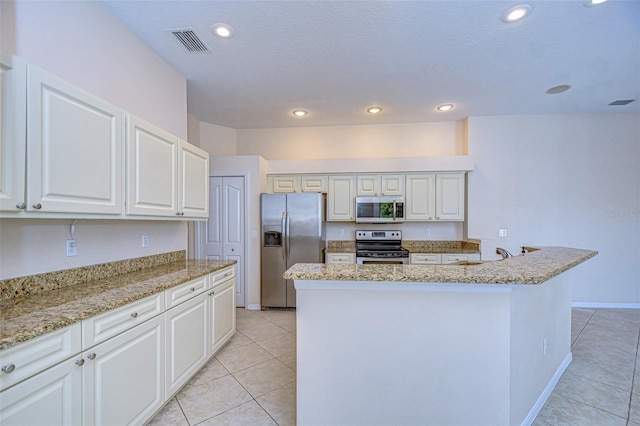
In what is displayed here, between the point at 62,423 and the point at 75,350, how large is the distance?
30cm

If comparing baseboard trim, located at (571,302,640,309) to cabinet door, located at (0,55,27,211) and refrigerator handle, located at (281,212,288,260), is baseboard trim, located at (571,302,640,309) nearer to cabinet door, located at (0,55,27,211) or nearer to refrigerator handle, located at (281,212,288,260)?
refrigerator handle, located at (281,212,288,260)

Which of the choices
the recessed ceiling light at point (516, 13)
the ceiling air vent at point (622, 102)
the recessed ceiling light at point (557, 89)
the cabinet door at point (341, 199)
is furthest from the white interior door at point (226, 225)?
the ceiling air vent at point (622, 102)

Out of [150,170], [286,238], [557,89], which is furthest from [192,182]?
[557,89]

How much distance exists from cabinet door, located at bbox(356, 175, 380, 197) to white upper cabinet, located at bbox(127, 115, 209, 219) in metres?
2.33

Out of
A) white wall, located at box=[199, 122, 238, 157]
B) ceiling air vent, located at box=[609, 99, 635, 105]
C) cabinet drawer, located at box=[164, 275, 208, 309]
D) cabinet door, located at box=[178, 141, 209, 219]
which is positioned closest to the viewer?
cabinet drawer, located at box=[164, 275, 208, 309]

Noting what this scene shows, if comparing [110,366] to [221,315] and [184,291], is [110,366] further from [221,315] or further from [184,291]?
[221,315]

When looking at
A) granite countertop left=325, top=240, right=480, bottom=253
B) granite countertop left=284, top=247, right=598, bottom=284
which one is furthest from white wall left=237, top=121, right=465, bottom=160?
granite countertop left=284, top=247, right=598, bottom=284

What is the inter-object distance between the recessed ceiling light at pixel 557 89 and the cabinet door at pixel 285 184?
3510 millimetres

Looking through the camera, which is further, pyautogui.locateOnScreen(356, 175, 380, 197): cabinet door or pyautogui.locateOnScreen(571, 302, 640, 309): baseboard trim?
pyautogui.locateOnScreen(356, 175, 380, 197): cabinet door

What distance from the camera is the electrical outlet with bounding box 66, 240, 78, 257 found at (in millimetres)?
1789

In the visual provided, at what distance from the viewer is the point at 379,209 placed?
4.23 m

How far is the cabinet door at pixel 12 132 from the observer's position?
1203mm

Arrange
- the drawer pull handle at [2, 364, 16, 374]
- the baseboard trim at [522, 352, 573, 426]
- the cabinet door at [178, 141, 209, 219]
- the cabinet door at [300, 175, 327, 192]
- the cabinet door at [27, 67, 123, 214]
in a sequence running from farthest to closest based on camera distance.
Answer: the cabinet door at [300, 175, 327, 192]
the cabinet door at [178, 141, 209, 219]
the baseboard trim at [522, 352, 573, 426]
the cabinet door at [27, 67, 123, 214]
the drawer pull handle at [2, 364, 16, 374]

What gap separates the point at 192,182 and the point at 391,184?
2.89 m
